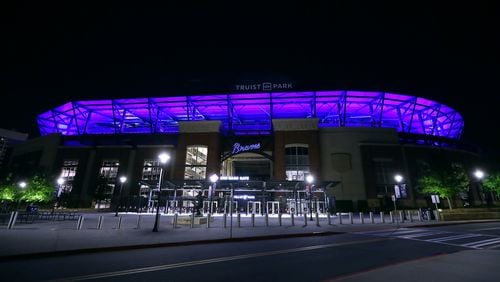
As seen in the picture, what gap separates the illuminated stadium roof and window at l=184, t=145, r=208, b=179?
7446mm

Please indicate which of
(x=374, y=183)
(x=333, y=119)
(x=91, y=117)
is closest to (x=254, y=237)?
(x=374, y=183)

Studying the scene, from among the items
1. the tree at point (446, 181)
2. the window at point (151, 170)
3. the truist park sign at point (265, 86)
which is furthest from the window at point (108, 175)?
the tree at point (446, 181)

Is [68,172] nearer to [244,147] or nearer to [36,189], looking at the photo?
[36,189]

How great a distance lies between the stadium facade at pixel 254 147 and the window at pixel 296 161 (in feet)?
0.55

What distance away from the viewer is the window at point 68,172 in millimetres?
46497

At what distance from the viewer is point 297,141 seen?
135 ft

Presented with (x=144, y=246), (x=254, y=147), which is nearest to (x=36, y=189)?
(x=144, y=246)

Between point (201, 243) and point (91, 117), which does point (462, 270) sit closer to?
point (201, 243)

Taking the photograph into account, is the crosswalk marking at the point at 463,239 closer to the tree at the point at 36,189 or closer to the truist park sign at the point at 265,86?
the truist park sign at the point at 265,86

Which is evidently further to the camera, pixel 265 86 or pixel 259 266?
pixel 265 86

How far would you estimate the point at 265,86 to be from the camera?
4303 centimetres

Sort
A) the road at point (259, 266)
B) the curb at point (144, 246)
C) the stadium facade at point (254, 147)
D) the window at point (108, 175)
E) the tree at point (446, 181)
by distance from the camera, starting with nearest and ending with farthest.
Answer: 1. the road at point (259, 266)
2. the curb at point (144, 246)
3. the tree at point (446, 181)
4. the stadium facade at point (254, 147)
5. the window at point (108, 175)

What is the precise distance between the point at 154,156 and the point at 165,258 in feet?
137

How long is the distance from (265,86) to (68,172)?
41.9m
